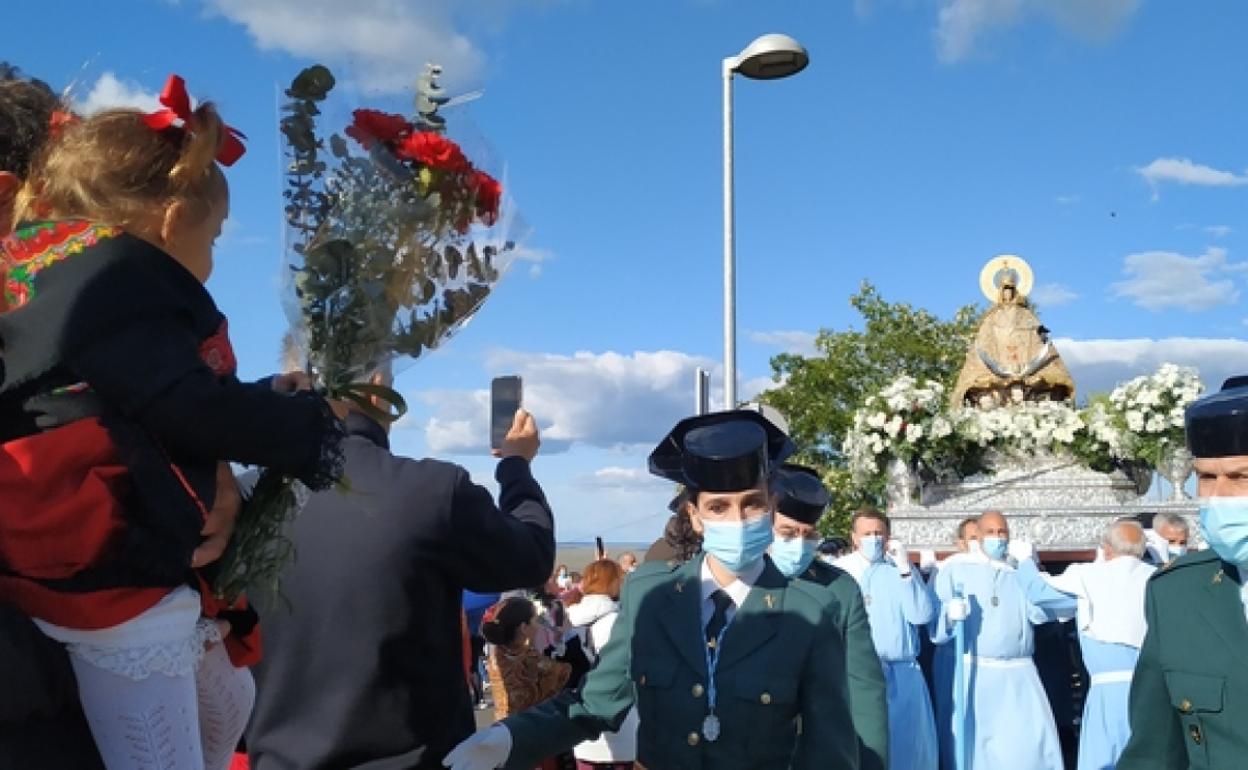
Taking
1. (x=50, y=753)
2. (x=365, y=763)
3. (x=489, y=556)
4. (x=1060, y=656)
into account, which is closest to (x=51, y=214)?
(x=50, y=753)

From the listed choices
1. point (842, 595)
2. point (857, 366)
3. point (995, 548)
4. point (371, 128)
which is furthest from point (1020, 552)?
point (857, 366)

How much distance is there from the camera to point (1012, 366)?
59.0 feet

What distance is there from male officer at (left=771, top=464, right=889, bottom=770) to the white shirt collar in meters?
0.22

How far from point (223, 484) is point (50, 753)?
0.57 metres

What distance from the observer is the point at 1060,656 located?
38.3 ft

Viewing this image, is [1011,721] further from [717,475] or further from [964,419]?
[717,475]

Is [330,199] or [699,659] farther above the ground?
[330,199]

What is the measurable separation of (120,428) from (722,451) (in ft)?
7.43

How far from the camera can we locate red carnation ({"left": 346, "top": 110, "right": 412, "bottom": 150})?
2.76 meters

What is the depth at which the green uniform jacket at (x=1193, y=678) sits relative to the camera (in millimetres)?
3291

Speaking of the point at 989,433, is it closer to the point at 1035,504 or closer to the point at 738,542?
the point at 1035,504

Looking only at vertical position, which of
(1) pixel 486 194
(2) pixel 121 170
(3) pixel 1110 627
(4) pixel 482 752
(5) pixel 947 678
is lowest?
(5) pixel 947 678

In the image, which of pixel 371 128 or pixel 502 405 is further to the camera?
pixel 502 405

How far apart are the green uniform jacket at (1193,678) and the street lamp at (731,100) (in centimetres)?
621
